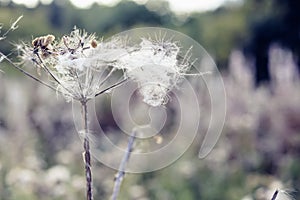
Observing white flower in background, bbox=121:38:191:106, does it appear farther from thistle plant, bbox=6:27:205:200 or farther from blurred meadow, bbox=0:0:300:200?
blurred meadow, bbox=0:0:300:200

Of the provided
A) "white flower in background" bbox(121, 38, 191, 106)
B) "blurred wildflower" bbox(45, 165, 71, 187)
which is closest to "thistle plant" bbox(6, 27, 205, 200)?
"white flower in background" bbox(121, 38, 191, 106)

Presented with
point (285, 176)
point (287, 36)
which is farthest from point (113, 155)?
point (287, 36)

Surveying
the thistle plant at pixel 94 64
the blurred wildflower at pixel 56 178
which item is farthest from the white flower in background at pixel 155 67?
the blurred wildflower at pixel 56 178

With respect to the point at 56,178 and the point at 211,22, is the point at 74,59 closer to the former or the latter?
the point at 56,178

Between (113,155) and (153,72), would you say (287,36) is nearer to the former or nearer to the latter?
(113,155)

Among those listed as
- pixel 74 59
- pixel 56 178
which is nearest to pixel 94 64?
pixel 74 59
